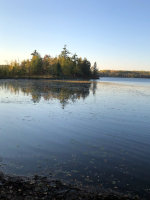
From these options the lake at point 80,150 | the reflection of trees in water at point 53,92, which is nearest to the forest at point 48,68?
the reflection of trees in water at point 53,92

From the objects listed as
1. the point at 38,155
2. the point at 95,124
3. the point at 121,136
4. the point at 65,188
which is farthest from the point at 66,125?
the point at 65,188

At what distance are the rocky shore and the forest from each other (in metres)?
122

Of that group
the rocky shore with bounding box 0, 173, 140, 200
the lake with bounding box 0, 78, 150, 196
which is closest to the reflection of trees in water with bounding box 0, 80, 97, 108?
the lake with bounding box 0, 78, 150, 196

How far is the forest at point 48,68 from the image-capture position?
128 meters

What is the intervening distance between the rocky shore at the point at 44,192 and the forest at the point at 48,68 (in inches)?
4812

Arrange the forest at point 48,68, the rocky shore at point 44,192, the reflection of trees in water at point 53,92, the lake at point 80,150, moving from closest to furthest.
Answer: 1. the rocky shore at point 44,192
2. the lake at point 80,150
3. the reflection of trees in water at point 53,92
4. the forest at point 48,68

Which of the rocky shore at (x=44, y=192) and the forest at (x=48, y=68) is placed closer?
the rocky shore at (x=44, y=192)

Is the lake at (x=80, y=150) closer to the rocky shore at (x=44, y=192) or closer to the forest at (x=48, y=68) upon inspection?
the rocky shore at (x=44, y=192)

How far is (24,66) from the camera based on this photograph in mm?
137625

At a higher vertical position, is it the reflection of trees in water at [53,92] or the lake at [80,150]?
the reflection of trees in water at [53,92]

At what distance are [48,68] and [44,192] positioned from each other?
136 metres

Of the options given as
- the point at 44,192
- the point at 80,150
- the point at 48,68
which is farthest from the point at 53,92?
the point at 48,68

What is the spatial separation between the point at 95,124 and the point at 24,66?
12930 cm

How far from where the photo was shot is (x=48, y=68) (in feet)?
455
